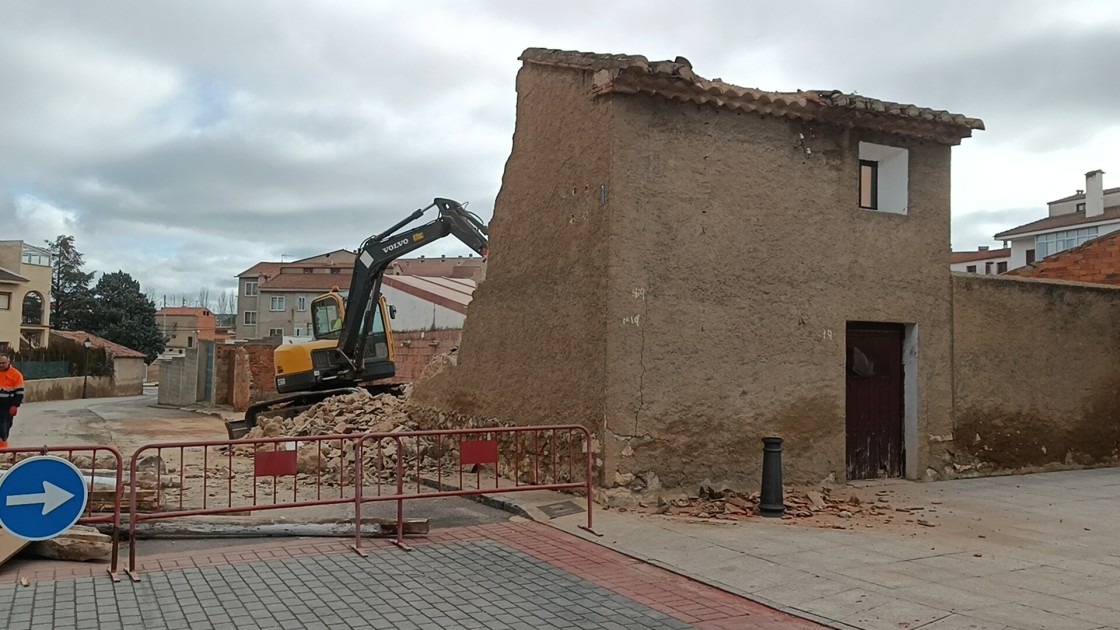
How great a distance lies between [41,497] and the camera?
6.22 m

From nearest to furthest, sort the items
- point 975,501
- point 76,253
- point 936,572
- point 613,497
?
point 936,572, point 613,497, point 975,501, point 76,253

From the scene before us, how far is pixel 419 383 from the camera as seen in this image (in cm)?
1312

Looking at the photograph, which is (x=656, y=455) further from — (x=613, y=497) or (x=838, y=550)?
(x=838, y=550)

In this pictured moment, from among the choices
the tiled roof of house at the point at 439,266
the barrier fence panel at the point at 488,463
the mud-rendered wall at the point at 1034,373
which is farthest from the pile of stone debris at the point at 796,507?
the tiled roof of house at the point at 439,266

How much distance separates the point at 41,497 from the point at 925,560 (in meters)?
6.92

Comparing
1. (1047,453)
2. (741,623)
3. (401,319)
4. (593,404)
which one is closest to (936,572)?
(741,623)

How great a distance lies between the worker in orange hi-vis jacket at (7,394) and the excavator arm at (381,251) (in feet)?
19.8

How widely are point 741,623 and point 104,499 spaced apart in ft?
18.5

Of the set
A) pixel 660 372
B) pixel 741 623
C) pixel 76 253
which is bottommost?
pixel 741 623

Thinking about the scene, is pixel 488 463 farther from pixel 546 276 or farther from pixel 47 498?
pixel 47 498

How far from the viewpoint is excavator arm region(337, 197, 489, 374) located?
1597cm

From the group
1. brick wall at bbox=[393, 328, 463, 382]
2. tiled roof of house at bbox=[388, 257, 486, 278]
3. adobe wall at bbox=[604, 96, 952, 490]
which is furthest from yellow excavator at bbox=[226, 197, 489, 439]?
tiled roof of house at bbox=[388, 257, 486, 278]

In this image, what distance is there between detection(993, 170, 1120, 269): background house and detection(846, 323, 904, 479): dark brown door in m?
38.5

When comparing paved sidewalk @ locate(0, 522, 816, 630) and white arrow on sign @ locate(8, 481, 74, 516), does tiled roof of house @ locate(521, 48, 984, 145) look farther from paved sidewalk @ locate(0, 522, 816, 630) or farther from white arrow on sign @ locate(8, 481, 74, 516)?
white arrow on sign @ locate(8, 481, 74, 516)
